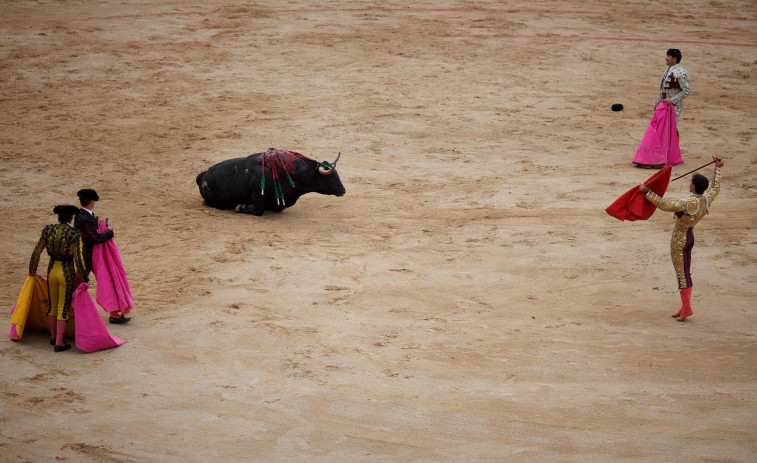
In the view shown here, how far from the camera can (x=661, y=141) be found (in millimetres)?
12070

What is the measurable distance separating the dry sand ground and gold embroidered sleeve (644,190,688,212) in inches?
40.2

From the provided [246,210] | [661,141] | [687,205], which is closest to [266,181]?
[246,210]

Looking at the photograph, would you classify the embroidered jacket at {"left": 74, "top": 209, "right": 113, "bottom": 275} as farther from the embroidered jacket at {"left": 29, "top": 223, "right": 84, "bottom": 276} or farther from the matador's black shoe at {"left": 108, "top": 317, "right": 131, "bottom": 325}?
the matador's black shoe at {"left": 108, "top": 317, "right": 131, "bottom": 325}

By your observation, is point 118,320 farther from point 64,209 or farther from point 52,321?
point 64,209

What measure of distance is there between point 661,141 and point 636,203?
16.2ft

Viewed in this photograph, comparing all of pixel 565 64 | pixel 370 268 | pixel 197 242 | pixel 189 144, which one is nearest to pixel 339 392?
pixel 370 268

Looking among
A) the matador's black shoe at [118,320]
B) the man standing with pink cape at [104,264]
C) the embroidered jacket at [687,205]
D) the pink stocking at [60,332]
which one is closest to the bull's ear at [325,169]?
the man standing with pink cape at [104,264]

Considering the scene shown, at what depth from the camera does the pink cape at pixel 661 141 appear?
1201 cm

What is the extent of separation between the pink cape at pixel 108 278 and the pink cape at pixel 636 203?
428 cm

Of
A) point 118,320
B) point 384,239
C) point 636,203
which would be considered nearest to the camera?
point 118,320

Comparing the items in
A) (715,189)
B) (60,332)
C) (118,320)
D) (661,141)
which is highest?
(715,189)

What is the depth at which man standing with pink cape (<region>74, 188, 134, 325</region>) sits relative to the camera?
6934 mm

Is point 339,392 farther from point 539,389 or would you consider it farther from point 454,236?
point 454,236

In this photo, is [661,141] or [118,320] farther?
[661,141]
